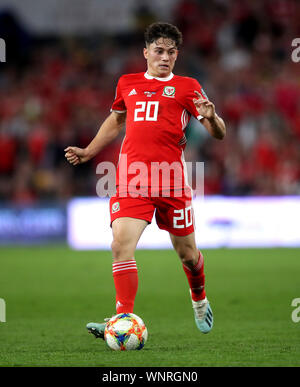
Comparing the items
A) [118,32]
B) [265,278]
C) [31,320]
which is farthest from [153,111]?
[118,32]

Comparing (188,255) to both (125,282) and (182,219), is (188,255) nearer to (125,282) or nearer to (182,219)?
(182,219)

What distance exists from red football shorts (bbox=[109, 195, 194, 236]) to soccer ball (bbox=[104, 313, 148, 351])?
758mm

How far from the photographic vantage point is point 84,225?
51.8ft

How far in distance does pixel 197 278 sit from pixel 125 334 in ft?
3.87

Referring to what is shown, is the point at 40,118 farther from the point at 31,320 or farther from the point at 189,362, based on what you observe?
the point at 189,362

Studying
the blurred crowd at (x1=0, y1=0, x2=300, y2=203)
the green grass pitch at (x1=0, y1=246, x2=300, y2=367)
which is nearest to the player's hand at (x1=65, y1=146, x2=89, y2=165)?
the green grass pitch at (x1=0, y1=246, x2=300, y2=367)

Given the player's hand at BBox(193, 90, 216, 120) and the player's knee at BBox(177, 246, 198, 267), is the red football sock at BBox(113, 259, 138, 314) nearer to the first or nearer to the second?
the player's knee at BBox(177, 246, 198, 267)

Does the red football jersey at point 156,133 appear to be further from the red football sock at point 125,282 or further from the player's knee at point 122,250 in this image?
the red football sock at point 125,282

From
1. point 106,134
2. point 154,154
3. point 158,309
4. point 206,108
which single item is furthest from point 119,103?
point 158,309

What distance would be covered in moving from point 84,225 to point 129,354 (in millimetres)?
10616

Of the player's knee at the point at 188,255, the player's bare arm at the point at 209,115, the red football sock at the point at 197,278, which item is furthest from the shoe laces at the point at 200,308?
the player's bare arm at the point at 209,115

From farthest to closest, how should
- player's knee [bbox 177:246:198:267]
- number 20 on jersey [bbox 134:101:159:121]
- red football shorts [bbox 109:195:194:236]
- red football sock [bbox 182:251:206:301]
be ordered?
red football sock [bbox 182:251:206:301] < player's knee [bbox 177:246:198:267] < number 20 on jersey [bbox 134:101:159:121] < red football shorts [bbox 109:195:194:236]

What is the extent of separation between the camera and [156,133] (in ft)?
19.3

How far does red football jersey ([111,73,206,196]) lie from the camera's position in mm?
5848
